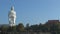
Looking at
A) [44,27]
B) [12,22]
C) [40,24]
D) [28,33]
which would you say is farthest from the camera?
[12,22]

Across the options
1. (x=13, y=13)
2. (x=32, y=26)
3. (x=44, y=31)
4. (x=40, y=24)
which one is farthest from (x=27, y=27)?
(x=13, y=13)

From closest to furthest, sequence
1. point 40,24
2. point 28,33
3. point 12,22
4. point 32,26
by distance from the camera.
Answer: point 28,33 < point 40,24 < point 32,26 < point 12,22

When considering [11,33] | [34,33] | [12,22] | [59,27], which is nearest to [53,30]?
[59,27]

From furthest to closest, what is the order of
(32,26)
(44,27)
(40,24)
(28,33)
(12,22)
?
1. (12,22)
2. (32,26)
3. (40,24)
4. (44,27)
5. (28,33)

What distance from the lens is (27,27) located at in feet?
185

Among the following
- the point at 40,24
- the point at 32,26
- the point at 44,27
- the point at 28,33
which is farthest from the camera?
the point at 32,26

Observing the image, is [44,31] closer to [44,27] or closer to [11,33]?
[44,27]

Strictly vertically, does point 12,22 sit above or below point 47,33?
above

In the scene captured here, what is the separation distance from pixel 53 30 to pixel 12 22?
26096 mm

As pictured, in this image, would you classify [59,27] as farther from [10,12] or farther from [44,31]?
[10,12]

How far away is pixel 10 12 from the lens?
234ft

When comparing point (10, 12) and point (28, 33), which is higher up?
point (10, 12)

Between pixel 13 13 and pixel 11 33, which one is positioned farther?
pixel 13 13

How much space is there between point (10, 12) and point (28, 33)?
28.3 m
